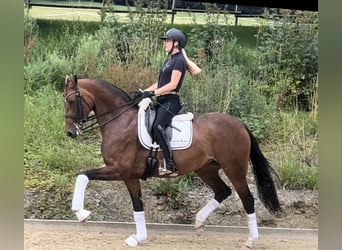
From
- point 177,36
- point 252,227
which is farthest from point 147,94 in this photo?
point 252,227

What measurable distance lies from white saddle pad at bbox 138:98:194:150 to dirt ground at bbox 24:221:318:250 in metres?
0.75

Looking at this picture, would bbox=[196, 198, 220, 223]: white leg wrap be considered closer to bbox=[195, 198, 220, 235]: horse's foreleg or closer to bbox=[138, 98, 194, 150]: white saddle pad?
bbox=[195, 198, 220, 235]: horse's foreleg

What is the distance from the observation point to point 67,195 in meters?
5.52

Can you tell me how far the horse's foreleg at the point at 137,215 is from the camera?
17.6 ft

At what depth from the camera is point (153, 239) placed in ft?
17.9

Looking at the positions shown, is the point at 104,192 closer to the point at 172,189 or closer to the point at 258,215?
the point at 172,189

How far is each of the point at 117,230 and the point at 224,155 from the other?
1.08m

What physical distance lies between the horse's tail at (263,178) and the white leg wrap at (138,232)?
0.99m

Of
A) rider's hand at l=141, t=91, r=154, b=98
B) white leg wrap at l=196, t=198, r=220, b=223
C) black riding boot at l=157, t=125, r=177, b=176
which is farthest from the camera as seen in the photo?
white leg wrap at l=196, t=198, r=220, b=223

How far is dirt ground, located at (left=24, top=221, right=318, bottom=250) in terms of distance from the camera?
5383mm

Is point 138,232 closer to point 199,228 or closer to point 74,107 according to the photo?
point 199,228

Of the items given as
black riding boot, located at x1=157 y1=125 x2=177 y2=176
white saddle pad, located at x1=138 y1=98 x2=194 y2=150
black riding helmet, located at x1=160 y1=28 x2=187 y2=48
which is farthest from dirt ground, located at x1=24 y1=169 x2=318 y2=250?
black riding helmet, located at x1=160 y1=28 x2=187 y2=48

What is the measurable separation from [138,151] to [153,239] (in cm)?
75
